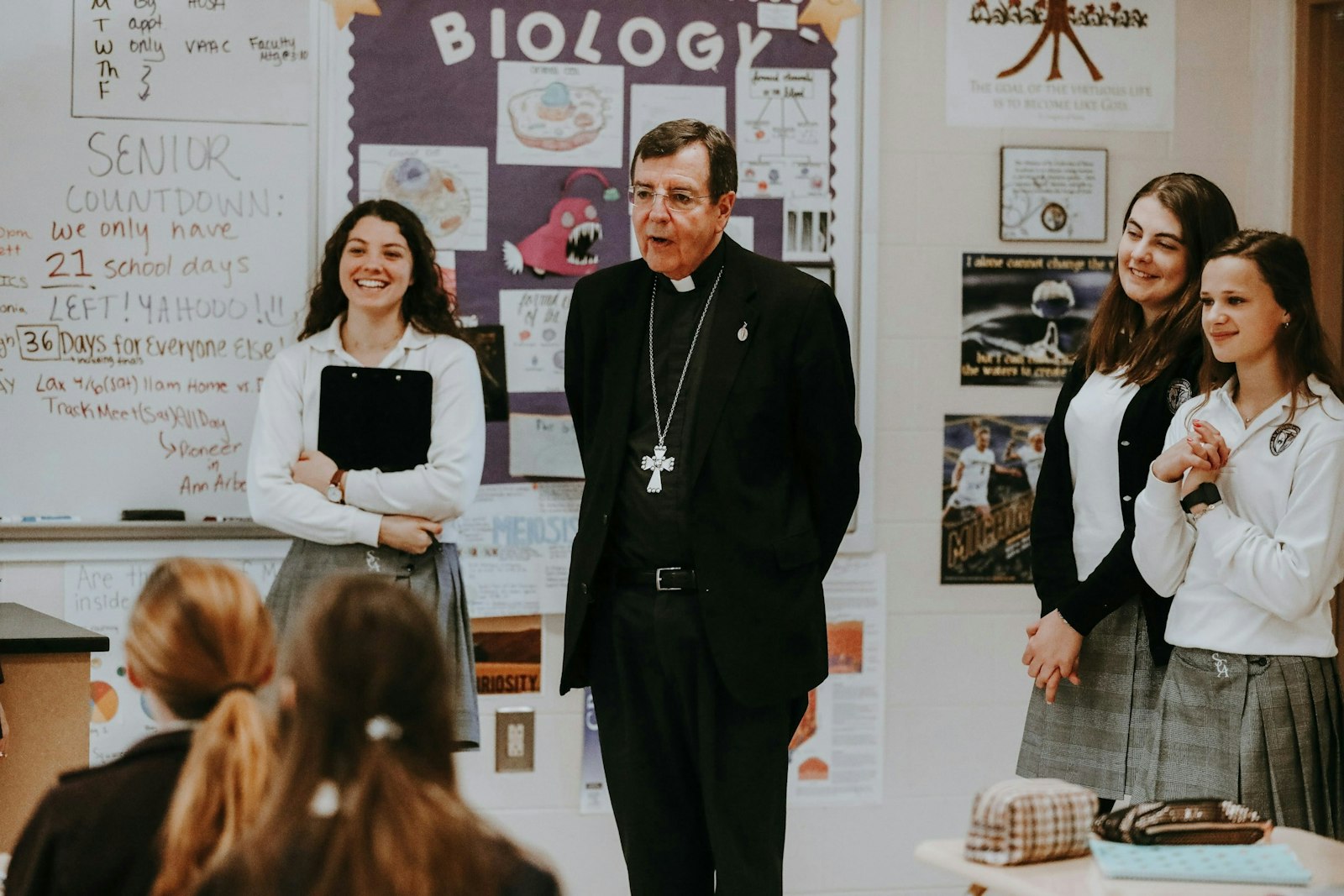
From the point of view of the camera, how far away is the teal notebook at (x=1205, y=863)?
5.87 feet

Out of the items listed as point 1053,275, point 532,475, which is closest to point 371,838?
point 532,475

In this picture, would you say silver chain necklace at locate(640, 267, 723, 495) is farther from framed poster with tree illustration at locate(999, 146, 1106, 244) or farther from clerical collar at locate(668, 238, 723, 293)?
framed poster with tree illustration at locate(999, 146, 1106, 244)

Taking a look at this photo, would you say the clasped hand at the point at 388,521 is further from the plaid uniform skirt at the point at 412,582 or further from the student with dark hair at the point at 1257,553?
the student with dark hair at the point at 1257,553

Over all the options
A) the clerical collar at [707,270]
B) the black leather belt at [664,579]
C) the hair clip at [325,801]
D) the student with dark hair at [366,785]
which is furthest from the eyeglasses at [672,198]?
the hair clip at [325,801]

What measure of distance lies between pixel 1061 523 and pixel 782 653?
69cm

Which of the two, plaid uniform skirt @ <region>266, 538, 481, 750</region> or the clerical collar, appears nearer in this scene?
the clerical collar

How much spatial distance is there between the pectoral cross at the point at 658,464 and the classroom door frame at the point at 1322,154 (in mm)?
2230

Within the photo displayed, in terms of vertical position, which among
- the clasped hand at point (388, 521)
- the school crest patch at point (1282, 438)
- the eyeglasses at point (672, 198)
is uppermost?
the eyeglasses at point (672, 198)

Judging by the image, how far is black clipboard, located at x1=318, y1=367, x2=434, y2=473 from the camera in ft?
10.6

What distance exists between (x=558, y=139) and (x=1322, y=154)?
2119mm

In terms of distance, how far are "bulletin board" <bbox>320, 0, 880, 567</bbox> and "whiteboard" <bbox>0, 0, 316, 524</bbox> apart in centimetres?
19

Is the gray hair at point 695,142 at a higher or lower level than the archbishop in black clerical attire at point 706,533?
higher

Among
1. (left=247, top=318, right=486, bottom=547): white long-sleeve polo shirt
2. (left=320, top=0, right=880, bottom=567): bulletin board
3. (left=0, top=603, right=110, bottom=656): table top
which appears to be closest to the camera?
(left=0, top=603, right=110, bottom=656): table top

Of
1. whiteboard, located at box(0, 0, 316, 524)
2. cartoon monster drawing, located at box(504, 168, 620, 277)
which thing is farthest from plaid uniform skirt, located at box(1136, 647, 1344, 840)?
whiteboard, located at box(0, 0, 316, 524)
